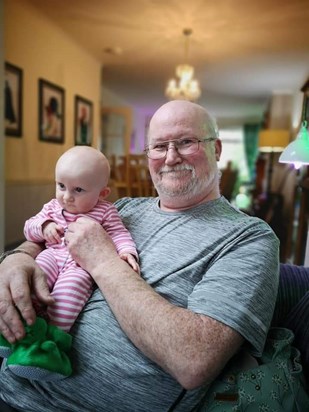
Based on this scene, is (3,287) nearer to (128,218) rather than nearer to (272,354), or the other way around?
(128,218)

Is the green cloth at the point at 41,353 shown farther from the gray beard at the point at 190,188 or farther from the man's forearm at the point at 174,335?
the gray beard at the point at 190,188

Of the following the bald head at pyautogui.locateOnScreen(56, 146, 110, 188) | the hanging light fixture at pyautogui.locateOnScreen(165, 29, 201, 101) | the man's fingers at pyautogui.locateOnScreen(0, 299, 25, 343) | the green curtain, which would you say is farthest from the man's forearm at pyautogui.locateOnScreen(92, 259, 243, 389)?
the green curtain

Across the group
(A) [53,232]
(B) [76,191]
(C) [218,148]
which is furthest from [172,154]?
(A) [53,232]

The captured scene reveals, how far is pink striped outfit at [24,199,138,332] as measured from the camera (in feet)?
2.81

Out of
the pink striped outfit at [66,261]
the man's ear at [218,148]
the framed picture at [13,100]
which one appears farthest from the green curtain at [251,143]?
the pink striped outfit at [66,261]

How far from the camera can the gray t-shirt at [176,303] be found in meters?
0.78

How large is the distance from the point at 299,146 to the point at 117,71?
519 centimetres

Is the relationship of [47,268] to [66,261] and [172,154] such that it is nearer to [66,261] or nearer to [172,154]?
[66,261]

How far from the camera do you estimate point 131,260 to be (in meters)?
0.93

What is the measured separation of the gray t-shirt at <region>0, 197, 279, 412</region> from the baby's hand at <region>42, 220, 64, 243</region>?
7.7 inches

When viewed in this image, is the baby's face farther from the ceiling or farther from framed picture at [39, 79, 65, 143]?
framed picture at [39, 79, 65, 143]

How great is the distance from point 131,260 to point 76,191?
0.25 metres

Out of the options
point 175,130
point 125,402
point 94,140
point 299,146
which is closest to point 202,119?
point 175,130

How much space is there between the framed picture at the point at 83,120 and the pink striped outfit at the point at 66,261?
3863mm
